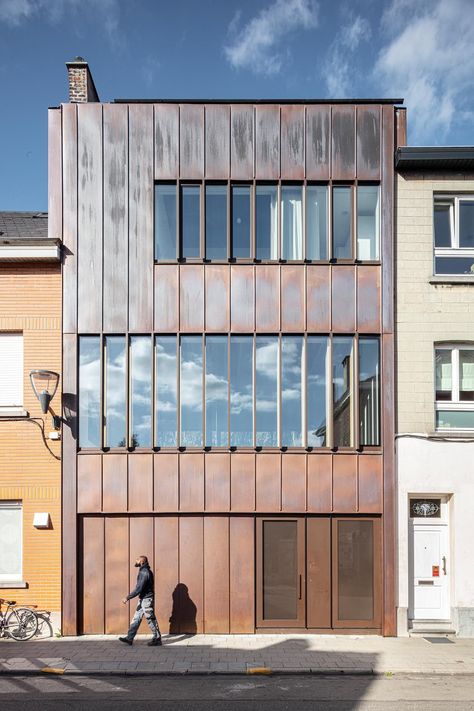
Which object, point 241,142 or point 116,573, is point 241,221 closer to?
point 241,142

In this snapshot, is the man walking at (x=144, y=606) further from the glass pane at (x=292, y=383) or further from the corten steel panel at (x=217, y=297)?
the corten steel panel at (x=217, y=297)

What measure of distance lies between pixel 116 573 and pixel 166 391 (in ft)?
13.2

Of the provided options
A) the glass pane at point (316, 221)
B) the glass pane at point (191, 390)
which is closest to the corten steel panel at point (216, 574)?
the glass pane at point (191, 390)

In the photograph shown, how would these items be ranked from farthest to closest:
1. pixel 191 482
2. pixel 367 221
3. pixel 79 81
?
pixel 79 81 → pixel 367 221 → pixel 191 482

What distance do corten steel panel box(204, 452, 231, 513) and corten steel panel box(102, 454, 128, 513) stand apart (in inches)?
68.9

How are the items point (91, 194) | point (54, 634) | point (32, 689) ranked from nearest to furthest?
point (32, 689), point (54, 634), point (91, 194)

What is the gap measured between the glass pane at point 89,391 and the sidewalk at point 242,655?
415cm

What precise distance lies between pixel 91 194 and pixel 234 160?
3.28m

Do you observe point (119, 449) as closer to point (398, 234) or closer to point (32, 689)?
point (32, 689)

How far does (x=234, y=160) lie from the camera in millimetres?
14859

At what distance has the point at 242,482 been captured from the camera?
1430 centimetres

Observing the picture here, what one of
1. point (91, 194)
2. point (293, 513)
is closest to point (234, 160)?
point (91, 194)

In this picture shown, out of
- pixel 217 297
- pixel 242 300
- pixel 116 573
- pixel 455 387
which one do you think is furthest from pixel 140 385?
pixel 455 387

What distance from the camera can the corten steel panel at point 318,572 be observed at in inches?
556
